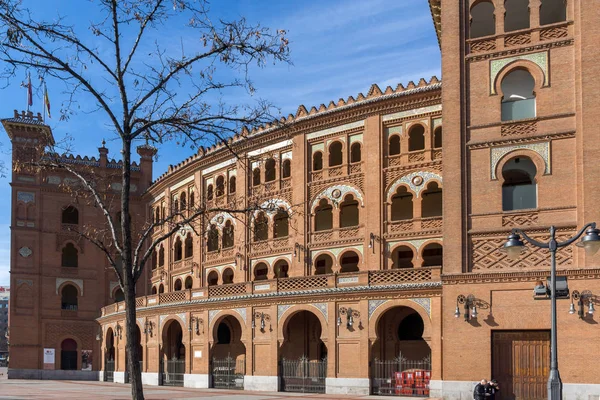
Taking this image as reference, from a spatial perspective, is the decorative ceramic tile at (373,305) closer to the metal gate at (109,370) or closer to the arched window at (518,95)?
the arched window at (518,95)

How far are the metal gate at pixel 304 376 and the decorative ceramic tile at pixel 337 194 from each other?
8519 mm

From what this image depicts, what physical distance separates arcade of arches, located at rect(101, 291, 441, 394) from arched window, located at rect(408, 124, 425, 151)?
344 inches

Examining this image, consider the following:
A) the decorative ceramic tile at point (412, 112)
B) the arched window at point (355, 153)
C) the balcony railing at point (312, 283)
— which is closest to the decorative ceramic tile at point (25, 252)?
the balcony railing at point (312, 283)

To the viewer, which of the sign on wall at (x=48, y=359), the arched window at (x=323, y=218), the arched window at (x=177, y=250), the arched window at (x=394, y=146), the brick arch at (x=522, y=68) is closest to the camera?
the brick arch at (x=522, y=68)

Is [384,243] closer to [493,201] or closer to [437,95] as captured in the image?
[437,95]

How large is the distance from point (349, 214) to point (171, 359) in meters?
14.5

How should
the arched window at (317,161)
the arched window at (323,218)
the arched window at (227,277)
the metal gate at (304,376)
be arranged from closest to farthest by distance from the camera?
the metal gate at (304,376) → the arched window at (317,161) → the arched window at (323,218) → the arched window at (227,277)

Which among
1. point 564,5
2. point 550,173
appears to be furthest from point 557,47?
point 550,173

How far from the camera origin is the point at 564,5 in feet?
94.0

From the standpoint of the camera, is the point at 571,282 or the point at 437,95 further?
the point at 437,95

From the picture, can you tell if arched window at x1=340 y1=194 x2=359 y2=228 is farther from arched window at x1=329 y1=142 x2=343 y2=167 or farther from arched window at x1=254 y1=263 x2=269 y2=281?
arched window at x1=254 y1=263 x2=269 y2=281

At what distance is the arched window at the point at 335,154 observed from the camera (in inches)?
1646

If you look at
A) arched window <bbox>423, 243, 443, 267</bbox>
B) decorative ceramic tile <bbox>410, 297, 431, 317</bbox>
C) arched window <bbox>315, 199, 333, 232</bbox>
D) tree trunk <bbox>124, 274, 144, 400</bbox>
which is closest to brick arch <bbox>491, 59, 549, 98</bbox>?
decorative ceramic tile <bbox>410, 297, 431, 317</bbox>

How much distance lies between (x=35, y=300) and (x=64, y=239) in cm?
524
